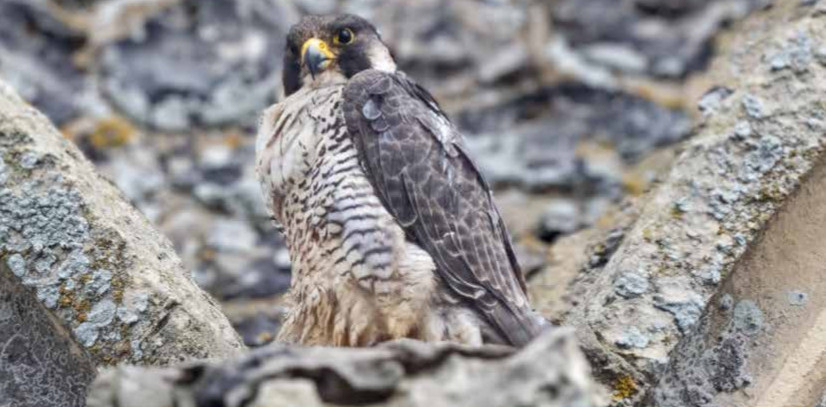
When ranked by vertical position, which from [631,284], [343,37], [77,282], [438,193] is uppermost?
[343,37]

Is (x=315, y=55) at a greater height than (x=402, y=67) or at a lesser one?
lesser

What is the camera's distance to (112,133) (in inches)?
252

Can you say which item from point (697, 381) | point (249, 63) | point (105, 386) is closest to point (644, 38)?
point (249, 63)

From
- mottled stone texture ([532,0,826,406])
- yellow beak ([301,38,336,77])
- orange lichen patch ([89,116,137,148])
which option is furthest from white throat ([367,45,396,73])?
orange lichen patch ([89,116,137,148])

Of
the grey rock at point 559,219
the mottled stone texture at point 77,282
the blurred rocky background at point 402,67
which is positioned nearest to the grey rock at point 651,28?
the blurred rocky background at point 402,67

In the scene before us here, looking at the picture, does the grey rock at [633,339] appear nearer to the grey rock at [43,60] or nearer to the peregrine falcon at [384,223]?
the peregrine falcon at [384,223]

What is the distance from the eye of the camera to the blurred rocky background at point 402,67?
620 centimetres

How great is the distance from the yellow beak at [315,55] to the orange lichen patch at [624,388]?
5.39 feet

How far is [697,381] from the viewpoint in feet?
13.0

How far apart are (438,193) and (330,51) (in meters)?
0.86

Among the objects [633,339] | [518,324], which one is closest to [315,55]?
[518,324]

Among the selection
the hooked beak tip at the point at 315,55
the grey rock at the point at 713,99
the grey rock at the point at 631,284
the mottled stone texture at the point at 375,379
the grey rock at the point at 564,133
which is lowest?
the mottled stone texture at the point at 375,379

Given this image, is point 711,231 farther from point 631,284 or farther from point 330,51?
point 330,51

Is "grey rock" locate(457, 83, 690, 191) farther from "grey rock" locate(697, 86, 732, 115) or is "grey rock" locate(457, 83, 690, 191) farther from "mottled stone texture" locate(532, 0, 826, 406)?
"mottled stone texture" locate(532, 0, 826, 406)
